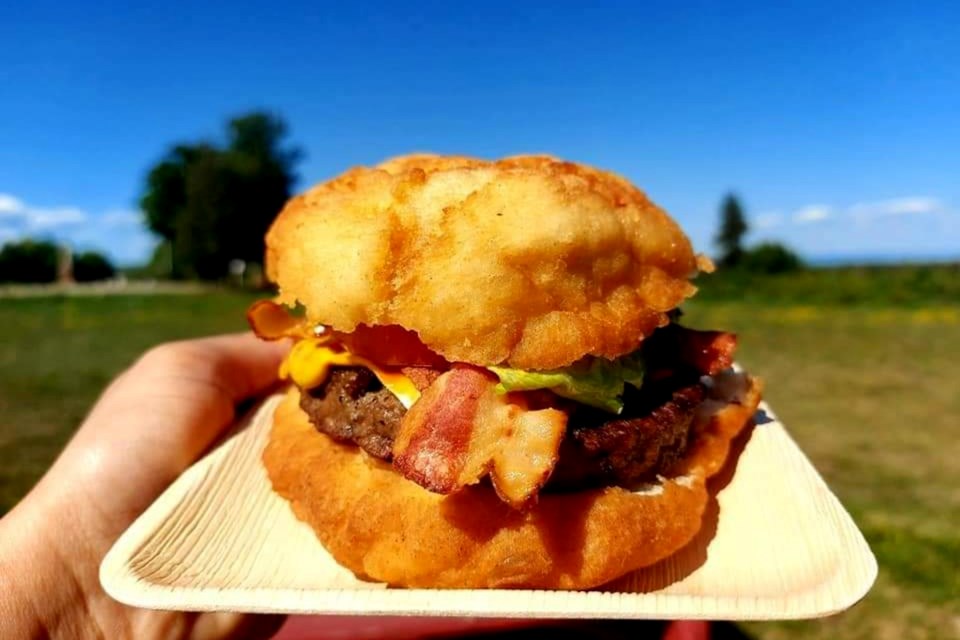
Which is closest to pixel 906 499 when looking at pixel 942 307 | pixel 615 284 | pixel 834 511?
pixel 834 511

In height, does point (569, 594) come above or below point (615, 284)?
below

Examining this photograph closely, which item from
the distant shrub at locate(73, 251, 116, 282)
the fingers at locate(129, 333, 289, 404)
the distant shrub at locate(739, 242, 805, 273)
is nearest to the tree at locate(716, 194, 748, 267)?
the distant shrub at locate(739, 242, 805, 273)

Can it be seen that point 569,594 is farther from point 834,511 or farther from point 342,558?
point 834,511

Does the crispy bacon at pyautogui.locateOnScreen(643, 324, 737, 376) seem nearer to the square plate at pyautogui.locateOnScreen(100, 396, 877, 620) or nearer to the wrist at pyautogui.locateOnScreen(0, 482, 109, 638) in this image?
the square plate at pyautogui.locateOnScreen(100, 396, 877, 620)

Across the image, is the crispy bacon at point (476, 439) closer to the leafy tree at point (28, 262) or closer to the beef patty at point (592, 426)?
the beef patty at point (592, 426)

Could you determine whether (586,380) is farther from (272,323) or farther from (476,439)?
(272,323)

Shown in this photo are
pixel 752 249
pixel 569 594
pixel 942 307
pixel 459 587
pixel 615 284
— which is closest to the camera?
pixel 569 594
